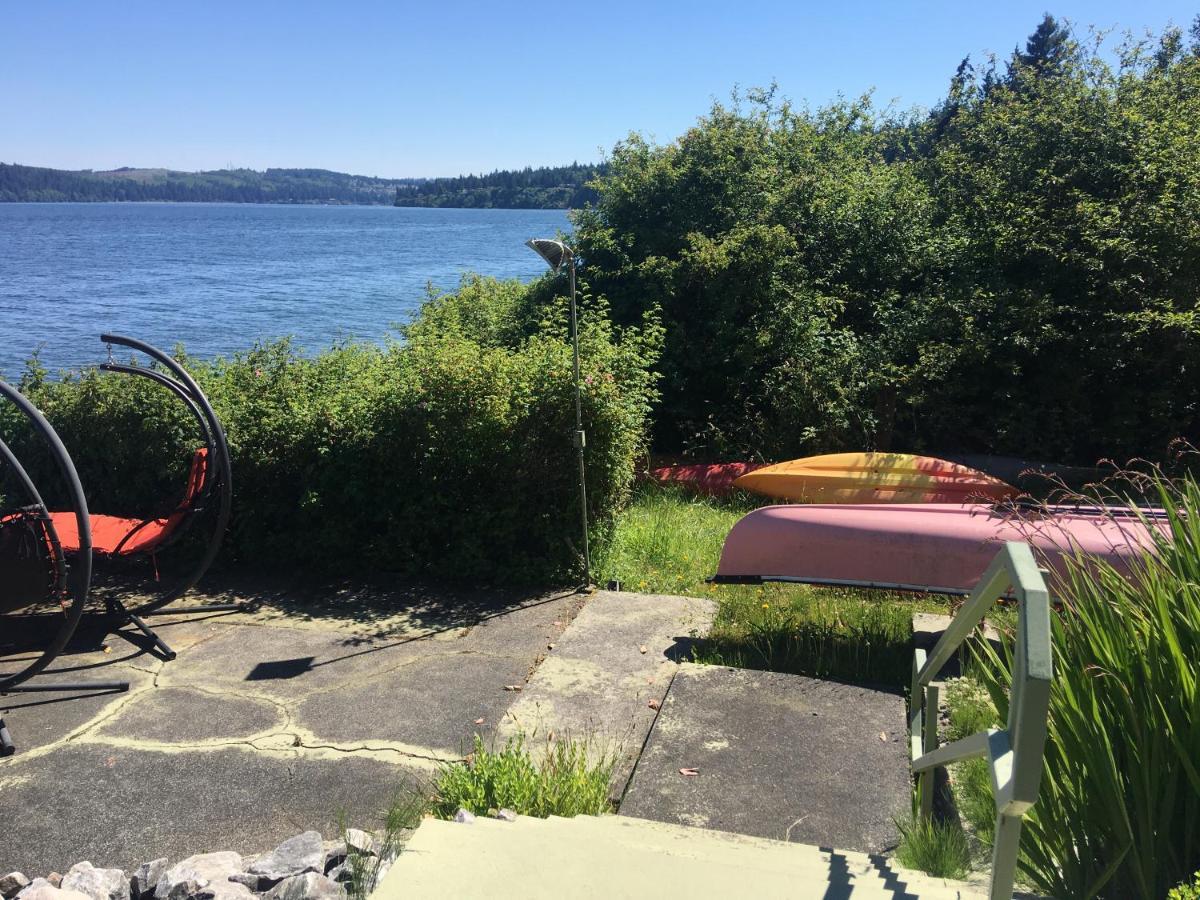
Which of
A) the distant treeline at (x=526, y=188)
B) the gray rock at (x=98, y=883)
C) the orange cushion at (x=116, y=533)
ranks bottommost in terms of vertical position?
the gray rock at (x=98, y=883)

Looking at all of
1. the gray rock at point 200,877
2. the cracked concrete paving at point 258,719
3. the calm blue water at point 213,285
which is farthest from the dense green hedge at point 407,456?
the calm blue water at point 213,285

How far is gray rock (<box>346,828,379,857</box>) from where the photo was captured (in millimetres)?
3535

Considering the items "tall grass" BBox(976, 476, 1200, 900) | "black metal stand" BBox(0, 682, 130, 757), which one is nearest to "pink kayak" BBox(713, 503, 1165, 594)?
"tall grass" BBox(976, 476, 1200, 900)

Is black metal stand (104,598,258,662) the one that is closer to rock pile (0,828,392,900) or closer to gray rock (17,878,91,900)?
rock pile (0,828,392,900)

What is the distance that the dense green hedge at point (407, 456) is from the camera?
23.3ft

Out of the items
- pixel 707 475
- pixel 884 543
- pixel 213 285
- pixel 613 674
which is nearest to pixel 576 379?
pixel 613 674

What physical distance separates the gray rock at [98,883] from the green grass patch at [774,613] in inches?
130

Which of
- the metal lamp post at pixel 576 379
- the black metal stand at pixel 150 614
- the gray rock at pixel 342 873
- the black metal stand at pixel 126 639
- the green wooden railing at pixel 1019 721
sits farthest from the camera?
the metal lamp post at pixel 576 379

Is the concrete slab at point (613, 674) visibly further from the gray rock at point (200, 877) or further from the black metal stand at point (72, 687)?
the black metal stand at point (72, 687)

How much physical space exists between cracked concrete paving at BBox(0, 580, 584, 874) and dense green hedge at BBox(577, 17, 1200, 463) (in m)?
5.55

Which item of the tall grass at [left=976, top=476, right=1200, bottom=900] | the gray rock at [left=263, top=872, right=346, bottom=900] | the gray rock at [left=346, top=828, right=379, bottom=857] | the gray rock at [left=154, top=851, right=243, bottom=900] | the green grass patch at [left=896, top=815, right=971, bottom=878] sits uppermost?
the tall grass at [left=976, top=476, right=1200, bottom=900]

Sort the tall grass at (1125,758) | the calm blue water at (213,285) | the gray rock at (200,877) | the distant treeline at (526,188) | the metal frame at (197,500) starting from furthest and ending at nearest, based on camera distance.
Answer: the distant treeline at (526,188), the calm blue water at (213,285), the metal frame at (197,500), the gray rock at (200,877), the tall grass at (1125,758)

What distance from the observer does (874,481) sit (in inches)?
336

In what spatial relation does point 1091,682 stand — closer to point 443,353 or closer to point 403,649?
point 403,649
